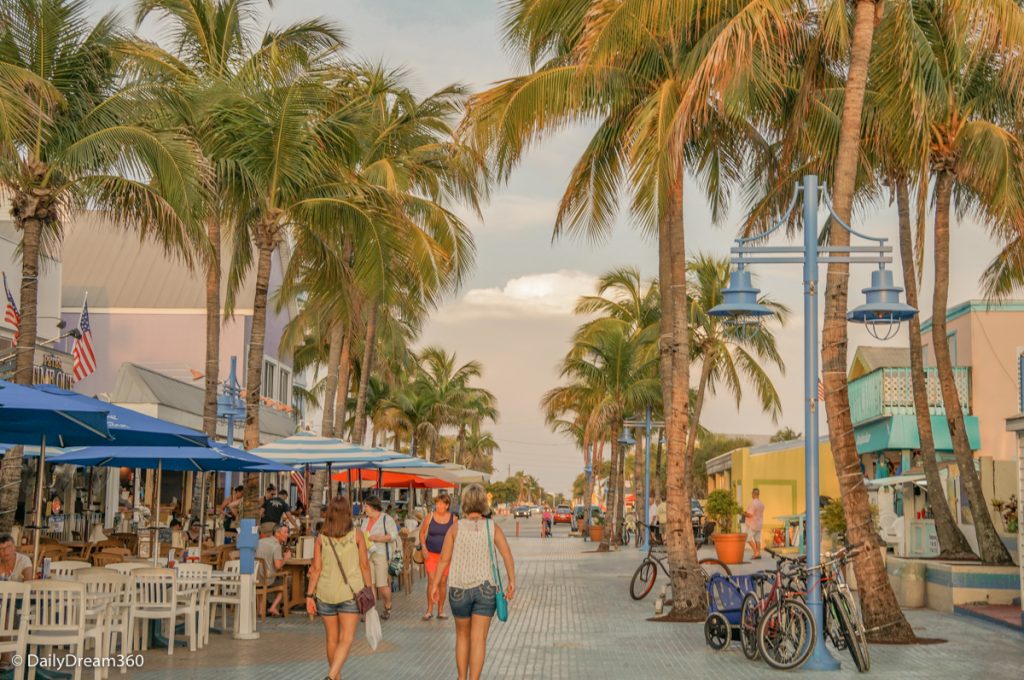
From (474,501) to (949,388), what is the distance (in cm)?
1298

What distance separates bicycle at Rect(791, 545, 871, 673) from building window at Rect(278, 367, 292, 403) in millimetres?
40201

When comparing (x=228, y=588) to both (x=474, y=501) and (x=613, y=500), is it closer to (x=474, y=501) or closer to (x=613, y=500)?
(x=474, y=501)

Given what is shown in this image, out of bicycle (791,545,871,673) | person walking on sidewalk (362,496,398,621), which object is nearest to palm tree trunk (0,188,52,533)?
person walking on sidewalk (362,496,398,621)

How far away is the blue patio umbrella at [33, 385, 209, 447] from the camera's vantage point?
11734 mm

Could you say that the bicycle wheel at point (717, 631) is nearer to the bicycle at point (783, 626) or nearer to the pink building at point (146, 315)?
the bicycle at point (783, 626)

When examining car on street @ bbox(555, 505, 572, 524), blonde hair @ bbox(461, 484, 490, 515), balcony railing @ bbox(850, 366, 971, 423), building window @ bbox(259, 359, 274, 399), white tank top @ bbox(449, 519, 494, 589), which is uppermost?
building window @ bbox(259, 359, 274, 399)

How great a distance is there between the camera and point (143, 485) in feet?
114

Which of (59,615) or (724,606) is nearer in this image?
(59,615)

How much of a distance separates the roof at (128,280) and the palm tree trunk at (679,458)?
28904mm

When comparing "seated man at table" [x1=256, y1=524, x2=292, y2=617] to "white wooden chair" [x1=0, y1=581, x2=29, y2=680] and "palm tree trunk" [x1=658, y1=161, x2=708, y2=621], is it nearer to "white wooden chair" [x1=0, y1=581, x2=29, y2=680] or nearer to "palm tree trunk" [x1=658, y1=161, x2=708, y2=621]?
"palm tree trunk" [x1=658, y1=161, x2=708, y2=621]

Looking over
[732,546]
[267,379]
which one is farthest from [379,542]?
[267,379]

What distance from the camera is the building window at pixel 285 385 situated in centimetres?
5109

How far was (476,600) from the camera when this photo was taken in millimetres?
9359

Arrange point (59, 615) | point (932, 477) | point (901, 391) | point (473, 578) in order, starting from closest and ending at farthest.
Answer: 1. point (473, 578)
2. point (59, 615)
3. point (932, 477)
4. point (901, 391)
